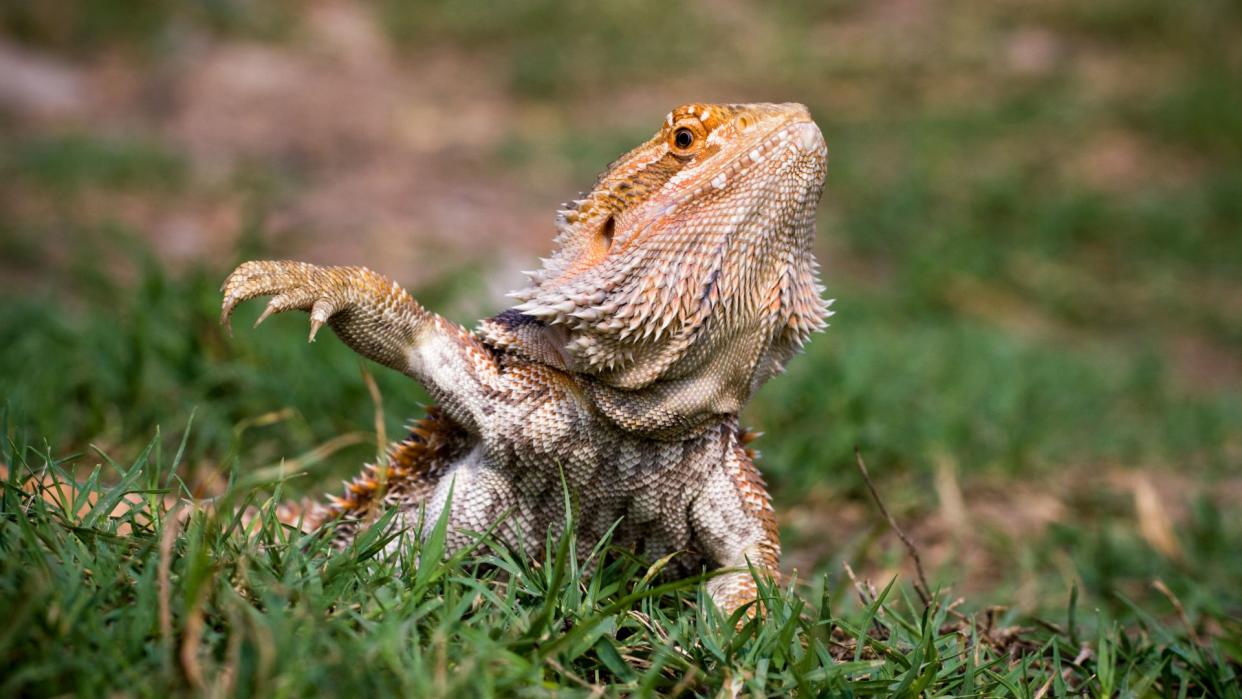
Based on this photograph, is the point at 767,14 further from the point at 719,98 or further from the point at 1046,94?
the point at 1046,94

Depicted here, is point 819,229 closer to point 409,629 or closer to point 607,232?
point 607,232

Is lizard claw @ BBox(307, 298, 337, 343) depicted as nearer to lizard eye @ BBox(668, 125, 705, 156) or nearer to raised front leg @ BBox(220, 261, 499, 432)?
raised front leg @ BBox(220, 261, 499, 432)

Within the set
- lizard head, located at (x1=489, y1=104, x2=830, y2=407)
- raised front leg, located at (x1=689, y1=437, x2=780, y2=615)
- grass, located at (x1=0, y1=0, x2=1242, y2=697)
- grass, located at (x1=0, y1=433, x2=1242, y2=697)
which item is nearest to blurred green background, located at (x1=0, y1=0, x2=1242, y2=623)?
grass, located at (x1=0, y1=0, x2=1242, y2=697)

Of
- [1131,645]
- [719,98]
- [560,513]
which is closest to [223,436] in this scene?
[560,513]

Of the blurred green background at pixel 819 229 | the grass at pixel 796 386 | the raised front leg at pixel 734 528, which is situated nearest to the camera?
the grass at pixel 796 386

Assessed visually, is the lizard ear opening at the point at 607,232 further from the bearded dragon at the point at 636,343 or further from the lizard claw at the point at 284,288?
the lizard claw at the point at 284,288

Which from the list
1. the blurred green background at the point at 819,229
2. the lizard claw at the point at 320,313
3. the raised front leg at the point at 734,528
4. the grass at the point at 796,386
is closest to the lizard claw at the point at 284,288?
the lizard claw at the point at 320,313

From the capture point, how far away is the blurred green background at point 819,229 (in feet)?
12.5

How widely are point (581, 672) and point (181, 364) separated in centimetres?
246

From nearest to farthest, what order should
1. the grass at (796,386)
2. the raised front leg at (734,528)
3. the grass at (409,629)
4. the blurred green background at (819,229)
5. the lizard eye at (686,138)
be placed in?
the grass at (409,629)
the grass at (796,386)
the lizard eye at (686,138)
the raised front leg at (734,528)
the blurred green background at (819,229)

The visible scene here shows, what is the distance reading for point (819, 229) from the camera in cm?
909

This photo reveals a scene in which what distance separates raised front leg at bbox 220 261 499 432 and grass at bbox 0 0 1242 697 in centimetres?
19

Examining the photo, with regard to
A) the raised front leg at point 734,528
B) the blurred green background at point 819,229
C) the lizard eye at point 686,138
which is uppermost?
the lizard eye at point 686,138

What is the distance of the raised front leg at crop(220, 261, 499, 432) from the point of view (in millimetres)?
2057
